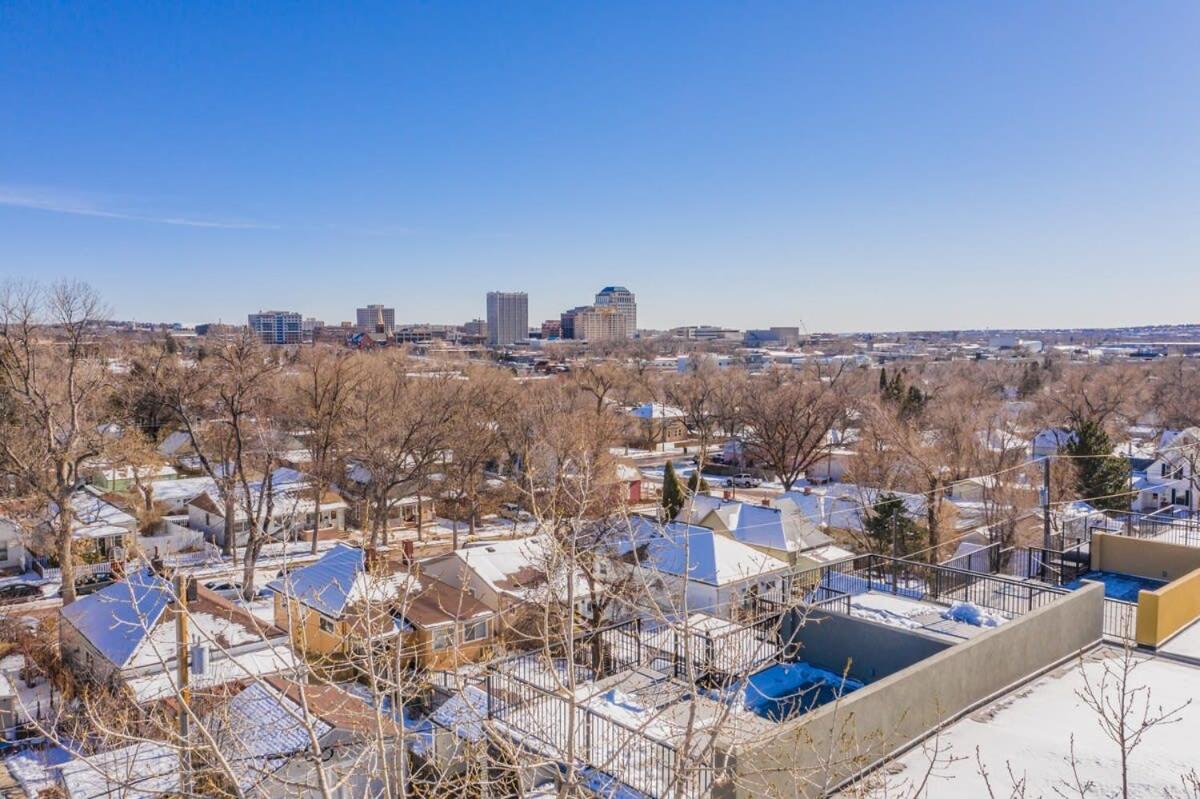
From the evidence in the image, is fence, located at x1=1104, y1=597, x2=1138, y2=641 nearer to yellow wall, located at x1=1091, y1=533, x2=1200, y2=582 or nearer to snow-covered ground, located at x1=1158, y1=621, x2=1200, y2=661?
snow-covered ground, located at x1=1158, y1=621, x2=1200, y2=661

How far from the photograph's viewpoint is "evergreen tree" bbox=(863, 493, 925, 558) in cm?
2529

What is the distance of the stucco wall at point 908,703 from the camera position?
6.10 m

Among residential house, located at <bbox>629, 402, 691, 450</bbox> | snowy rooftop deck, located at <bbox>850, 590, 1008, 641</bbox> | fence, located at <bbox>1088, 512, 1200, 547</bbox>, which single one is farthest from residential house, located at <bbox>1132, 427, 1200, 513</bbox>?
residential house, located at <bbox>629, 402, 691, 450</bbox>

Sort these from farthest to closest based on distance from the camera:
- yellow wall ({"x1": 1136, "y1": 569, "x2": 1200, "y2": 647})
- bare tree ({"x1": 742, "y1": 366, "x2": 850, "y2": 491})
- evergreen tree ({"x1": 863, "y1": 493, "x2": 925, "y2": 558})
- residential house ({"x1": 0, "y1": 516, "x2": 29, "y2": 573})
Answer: bare tree ({"x1": 742, "y1": 366, "x2": 850, "y2": 491}) < residential house ({"x1": 0, "y1": 516, "x2": 29, "y2": 573}) < evergreen tree ({"x1": 863, "y1": 493, "x2": 925, "y2": 558}) < yellow wall ({"x1": 1136, "y1": 569, "x2": 1200, "y2": 647})

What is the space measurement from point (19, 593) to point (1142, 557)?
28.7 m

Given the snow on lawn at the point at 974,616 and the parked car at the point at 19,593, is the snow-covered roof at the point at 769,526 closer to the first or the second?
the snow on lawn at the point at 974,616

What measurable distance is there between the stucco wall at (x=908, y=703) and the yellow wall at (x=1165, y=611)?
511 millimetres

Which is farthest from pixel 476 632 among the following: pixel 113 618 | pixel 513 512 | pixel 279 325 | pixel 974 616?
pixel 279 325

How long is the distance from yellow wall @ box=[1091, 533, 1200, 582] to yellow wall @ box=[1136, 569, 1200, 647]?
2003 mm

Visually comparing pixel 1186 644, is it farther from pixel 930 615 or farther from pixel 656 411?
pixel 656 411

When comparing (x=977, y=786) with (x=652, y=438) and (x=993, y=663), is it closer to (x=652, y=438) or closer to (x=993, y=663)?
(x=993, y=663)

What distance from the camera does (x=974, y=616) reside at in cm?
1007

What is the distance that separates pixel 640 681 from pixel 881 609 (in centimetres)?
332

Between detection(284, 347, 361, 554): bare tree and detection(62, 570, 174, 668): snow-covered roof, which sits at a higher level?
detection(284, 347, 361, 554): bare tree
